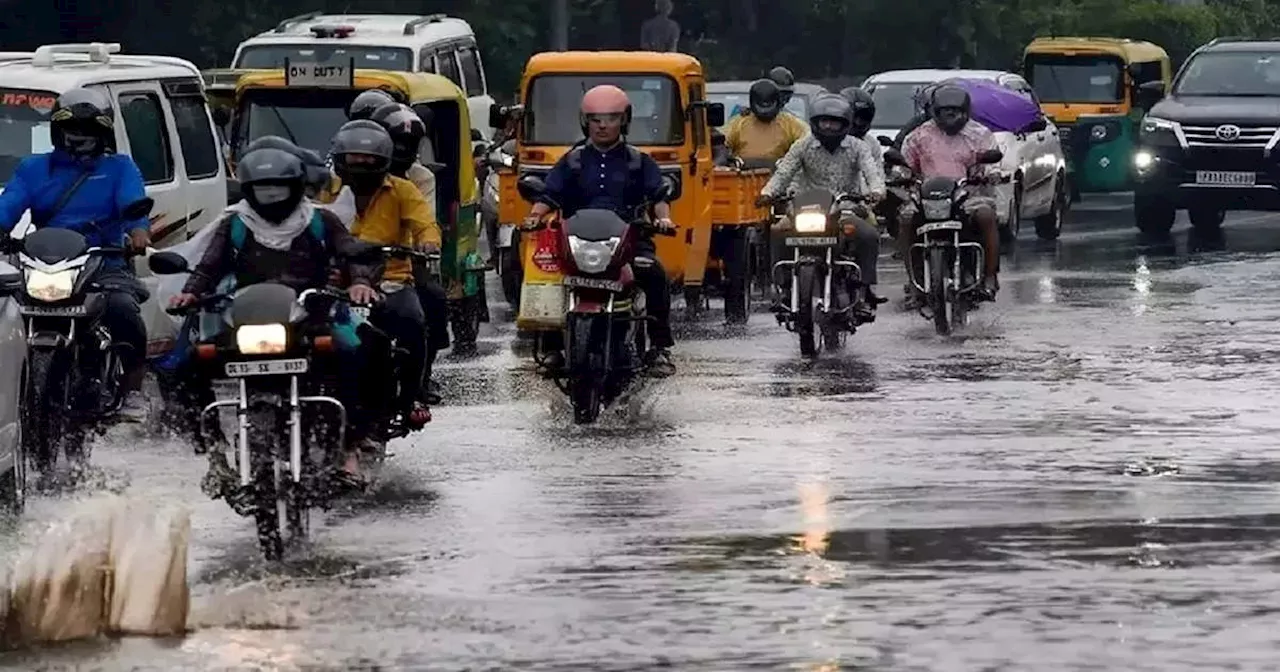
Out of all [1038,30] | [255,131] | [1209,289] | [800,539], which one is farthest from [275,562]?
[1038,30]

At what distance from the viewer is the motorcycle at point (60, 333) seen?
44.2 feet

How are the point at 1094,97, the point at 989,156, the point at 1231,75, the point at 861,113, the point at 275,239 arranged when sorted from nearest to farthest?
1. the point at 275,239
2. the point at 989,156
3. the point at 861,113
4. the point at 1231,75
5. the point at 1094,97

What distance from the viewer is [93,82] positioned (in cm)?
1648

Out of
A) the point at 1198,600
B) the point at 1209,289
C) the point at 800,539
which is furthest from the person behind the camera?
the point at 1209,289

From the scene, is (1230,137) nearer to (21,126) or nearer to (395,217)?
(21,126)

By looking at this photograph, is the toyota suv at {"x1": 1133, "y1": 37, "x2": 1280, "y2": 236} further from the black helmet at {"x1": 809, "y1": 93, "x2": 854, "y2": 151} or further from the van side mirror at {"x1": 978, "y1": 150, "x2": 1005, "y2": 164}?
the black helmet at {"x1": 809, "y1": 93, "x2": 854, "y2": 151}

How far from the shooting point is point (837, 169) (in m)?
19.6

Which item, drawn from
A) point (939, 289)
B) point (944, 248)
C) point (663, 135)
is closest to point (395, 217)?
point (939, 289)

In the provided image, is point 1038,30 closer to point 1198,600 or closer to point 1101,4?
point 1101,4

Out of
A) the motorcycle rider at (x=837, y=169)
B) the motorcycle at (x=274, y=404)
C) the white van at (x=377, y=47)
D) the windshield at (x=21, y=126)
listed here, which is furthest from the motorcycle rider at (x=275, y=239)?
the white van at (x=377, y=47)

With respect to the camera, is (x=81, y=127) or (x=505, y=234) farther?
(x=505, y=234)

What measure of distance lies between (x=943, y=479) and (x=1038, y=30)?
123 feet

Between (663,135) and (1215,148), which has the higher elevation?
(663,135)

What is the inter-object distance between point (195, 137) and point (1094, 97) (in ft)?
71.5
